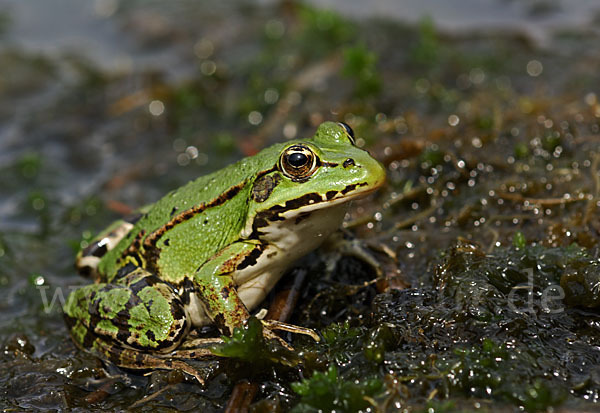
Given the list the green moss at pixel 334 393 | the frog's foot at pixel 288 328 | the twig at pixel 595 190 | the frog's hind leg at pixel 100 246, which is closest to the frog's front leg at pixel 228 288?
the frog's foot at pixel 288 328

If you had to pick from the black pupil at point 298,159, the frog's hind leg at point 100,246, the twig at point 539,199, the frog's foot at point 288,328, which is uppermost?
the black pupil at point 298,159

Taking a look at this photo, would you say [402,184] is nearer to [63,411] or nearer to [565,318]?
[565,318]

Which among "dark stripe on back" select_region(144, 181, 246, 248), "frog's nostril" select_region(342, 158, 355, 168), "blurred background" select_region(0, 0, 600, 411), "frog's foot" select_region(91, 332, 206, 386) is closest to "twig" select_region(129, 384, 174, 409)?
"blurred background" select_region(0, 0, 600, 411)

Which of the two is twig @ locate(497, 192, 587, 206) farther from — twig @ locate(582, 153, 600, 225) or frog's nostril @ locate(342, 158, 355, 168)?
frog's nostril @ locate(342, 158, 355, 168)

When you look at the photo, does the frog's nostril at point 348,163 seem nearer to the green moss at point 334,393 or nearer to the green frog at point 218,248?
the green frog at point 218,248

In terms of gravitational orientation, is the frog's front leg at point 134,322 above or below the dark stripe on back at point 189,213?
below

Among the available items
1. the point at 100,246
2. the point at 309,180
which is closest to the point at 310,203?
the point at 309,180

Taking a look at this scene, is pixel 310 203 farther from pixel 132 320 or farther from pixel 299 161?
pixel 132 320
